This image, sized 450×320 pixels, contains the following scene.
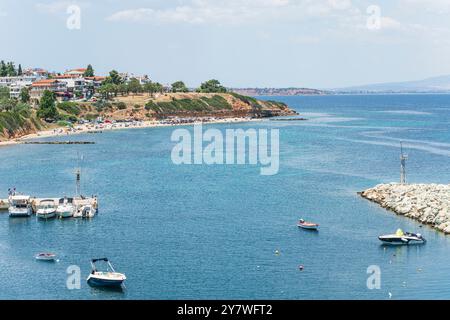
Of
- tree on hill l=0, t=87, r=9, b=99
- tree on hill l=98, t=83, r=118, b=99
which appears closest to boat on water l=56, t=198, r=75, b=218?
tree on hill l=0, t=87, r=9, b=99

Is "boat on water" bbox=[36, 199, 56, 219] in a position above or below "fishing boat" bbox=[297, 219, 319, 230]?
above

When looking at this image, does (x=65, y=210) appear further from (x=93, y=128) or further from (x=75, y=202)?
(x=93, y=128)

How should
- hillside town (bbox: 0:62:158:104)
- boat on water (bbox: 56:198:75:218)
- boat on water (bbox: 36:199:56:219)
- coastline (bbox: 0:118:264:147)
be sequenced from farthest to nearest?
hillside town (bbox: 0:62:158:104)
coastline (bbox: 0:118:264:147)
boat on water (bbox: 56:198:75:218)
boat on water (bbox: 36:199:56:219)

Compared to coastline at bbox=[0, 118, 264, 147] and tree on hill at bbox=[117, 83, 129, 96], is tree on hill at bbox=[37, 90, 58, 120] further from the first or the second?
tree on hill at bbox=[117, 83, 129, 96]

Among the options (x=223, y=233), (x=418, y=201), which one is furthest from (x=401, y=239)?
(x=223, y=233)

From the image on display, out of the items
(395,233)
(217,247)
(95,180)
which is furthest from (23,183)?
(395,233)
